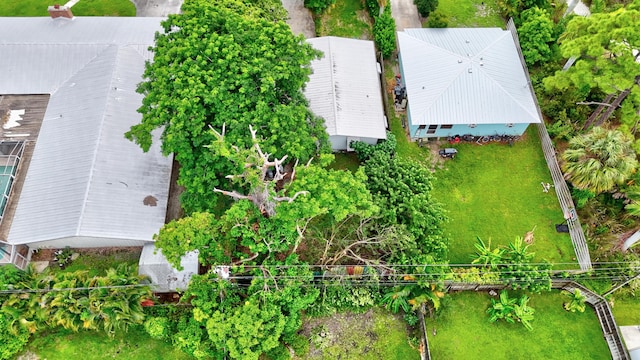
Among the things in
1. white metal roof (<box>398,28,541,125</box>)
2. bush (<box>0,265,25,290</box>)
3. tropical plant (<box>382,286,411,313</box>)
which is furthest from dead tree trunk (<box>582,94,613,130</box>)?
bush (<box>0,265,25,290</box>)

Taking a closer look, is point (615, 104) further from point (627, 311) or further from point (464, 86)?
point (627, 311)

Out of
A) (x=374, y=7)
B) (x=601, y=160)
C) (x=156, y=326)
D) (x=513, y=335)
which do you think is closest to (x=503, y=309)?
(x=513, y=335)

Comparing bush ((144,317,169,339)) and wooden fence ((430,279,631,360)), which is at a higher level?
bush ((144,317,169,339))

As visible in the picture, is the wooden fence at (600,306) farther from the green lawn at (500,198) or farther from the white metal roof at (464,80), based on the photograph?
the white metal roof at (464,80)

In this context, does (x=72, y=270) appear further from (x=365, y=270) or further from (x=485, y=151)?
(x=485, y=151)

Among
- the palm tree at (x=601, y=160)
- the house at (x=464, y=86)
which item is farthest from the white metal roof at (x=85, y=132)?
the palm tree at (x=601, y=160)

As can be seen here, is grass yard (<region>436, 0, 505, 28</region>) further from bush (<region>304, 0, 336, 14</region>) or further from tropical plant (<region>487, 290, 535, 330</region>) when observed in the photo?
tropical plant (<region>487, 290, 535, 330</region>)
